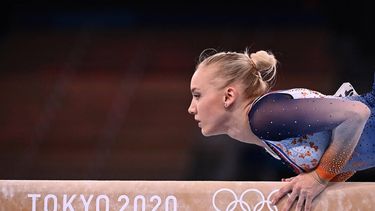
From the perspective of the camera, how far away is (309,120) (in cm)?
208

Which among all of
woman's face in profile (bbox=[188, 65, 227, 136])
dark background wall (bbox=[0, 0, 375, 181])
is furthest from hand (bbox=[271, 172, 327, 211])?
dark background wall (bbox=[0, 0, 375, 181])

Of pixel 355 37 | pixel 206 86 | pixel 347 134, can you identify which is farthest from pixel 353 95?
pixel 355 37

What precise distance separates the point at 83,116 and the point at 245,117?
10.7 feet

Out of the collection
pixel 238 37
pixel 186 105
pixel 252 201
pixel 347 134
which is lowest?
pixel 252 201

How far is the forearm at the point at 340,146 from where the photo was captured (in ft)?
6.81

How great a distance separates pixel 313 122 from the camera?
2080 millimetres

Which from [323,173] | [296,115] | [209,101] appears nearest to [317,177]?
[323,173]

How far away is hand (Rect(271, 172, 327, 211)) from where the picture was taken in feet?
7.01

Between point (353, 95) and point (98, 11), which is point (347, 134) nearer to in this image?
point (353, 95)

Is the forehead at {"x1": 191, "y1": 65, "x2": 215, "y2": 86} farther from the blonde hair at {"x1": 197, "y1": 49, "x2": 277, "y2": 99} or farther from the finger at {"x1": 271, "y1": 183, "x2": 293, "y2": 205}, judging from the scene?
the finger at {"x1": 271, "y1": 183, "x2": 293, "y2": 205}

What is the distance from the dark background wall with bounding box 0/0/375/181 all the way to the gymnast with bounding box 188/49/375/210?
2242 mm

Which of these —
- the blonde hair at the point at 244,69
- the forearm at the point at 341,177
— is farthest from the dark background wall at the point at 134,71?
the blonde hair at the point at 244,69

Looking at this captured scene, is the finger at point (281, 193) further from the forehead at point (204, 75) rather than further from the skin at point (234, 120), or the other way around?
the forehead at point (204, 75)

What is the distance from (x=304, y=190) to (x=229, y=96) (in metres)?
0.40
